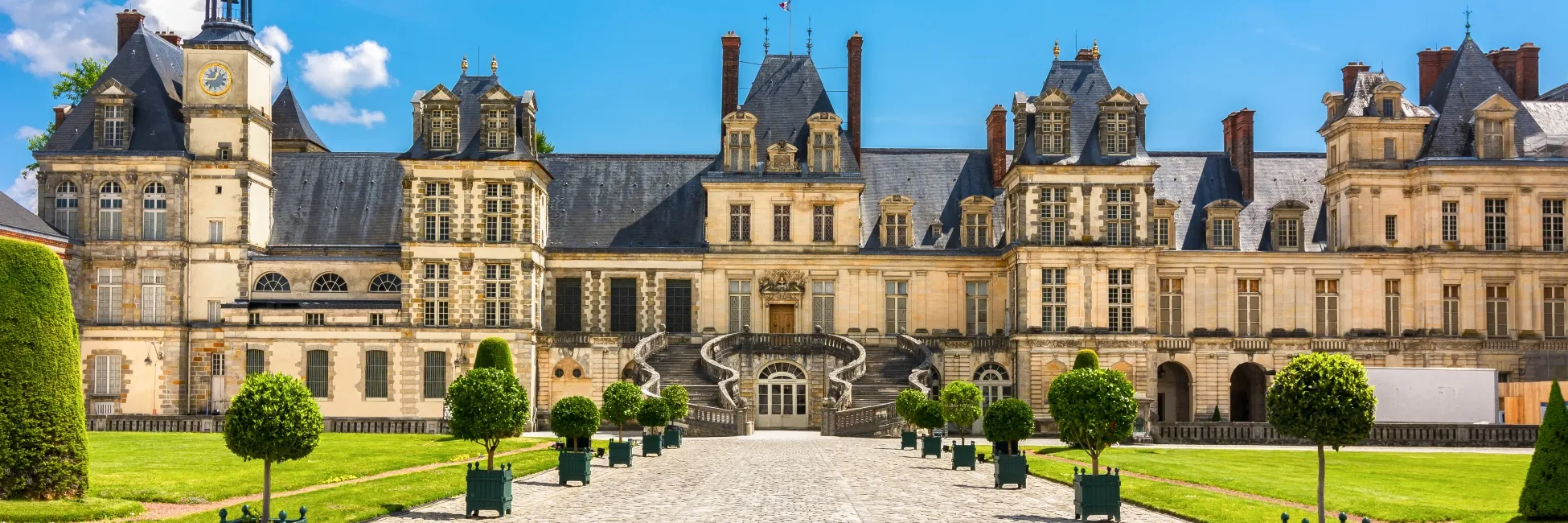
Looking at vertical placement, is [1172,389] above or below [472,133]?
below

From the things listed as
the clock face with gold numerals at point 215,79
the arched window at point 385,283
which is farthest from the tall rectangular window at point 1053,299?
the clock face with gold numerals at point 215,79

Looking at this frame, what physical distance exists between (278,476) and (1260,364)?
40.5 meters

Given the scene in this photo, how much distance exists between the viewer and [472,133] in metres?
56.0

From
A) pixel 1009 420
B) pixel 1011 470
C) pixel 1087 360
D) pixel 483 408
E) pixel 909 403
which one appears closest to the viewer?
pixel 483 408

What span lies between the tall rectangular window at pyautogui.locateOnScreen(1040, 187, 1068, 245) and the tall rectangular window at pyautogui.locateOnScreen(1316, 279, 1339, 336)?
36.6ft

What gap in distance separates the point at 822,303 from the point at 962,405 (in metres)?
17.9

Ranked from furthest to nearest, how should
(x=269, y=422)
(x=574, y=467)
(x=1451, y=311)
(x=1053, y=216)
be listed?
(x=1451, y=311) < (x=1053, y=216) < (x=574, y=467) < (x=269, y=422)

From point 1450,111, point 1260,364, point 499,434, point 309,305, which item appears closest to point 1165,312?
point 1260,364

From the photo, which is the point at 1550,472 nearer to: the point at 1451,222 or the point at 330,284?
the point at 1451,222

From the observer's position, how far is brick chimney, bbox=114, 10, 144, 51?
5875 centimetres

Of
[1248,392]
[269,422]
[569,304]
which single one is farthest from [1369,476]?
[569,304]

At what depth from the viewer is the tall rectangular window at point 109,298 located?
54.4m

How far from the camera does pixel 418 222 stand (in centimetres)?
5509

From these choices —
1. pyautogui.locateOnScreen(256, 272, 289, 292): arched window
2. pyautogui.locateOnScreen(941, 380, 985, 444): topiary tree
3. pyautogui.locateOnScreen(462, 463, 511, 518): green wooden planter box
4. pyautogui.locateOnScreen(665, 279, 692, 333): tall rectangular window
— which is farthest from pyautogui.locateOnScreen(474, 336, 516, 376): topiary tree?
pyautogui.locateOnScreen(462, 463, 511, 518): green wooden planter box
